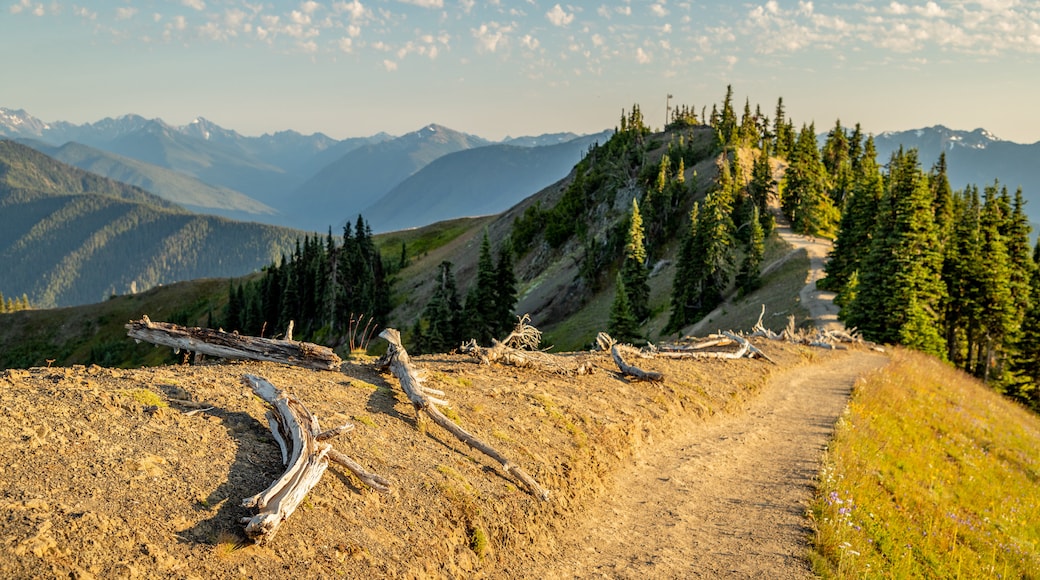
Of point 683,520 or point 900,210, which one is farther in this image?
point 900,210

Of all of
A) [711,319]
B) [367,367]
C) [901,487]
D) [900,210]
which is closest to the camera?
[367,367]

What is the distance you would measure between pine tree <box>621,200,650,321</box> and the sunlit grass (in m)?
39.5

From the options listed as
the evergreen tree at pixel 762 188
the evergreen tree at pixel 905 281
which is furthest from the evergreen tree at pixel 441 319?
the evergreen tree at pixel 762 188

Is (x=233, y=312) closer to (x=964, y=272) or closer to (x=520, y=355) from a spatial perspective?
(x=964, y=272)

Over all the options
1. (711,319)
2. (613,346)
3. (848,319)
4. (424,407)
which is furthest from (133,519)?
(711,319)

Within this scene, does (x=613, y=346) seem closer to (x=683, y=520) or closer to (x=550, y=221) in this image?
(x=683, y=520)

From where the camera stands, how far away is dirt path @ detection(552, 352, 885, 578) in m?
9.27

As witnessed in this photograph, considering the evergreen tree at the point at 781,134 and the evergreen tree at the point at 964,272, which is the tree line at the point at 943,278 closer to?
the evergreen tree at the point at 964,272

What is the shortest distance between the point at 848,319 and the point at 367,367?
42.8 m

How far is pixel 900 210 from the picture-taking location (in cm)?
4428

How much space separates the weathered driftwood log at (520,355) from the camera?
15.9 metres

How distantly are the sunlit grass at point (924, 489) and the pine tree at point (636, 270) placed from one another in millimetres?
39455

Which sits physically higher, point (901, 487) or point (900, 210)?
point (900, 210)

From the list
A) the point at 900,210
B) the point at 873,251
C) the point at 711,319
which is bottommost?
the point at 711,319
